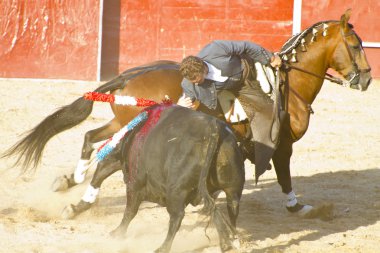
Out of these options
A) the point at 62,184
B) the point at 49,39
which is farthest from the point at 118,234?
the point at 49,39

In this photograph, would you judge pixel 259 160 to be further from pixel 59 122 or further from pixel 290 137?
pixel 59 122

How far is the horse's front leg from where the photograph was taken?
20.2 ft

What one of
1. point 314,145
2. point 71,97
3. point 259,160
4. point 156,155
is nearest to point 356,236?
point 259,160

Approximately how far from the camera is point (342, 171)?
8.20 metres

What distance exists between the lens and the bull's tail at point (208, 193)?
4547 millimetres

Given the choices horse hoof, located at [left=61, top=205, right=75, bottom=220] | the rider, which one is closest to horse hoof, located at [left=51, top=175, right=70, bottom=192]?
horse hoof, located at [left=61, top=205, right=75, bottom=220]

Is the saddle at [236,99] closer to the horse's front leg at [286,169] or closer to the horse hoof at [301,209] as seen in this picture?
the horse's front leg at [286,169]

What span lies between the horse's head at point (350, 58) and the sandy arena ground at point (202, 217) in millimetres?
1099

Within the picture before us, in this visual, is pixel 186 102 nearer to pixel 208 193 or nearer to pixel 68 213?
pixel 208 193

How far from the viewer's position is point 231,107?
230 inches

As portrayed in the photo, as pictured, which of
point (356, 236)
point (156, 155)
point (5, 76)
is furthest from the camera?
point (5, 76)

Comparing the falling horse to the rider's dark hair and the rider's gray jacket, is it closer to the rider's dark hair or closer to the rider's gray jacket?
the rider's gray jacket

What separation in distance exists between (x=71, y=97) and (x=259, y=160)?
18.9 ft

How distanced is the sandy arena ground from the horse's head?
1.10 metres
